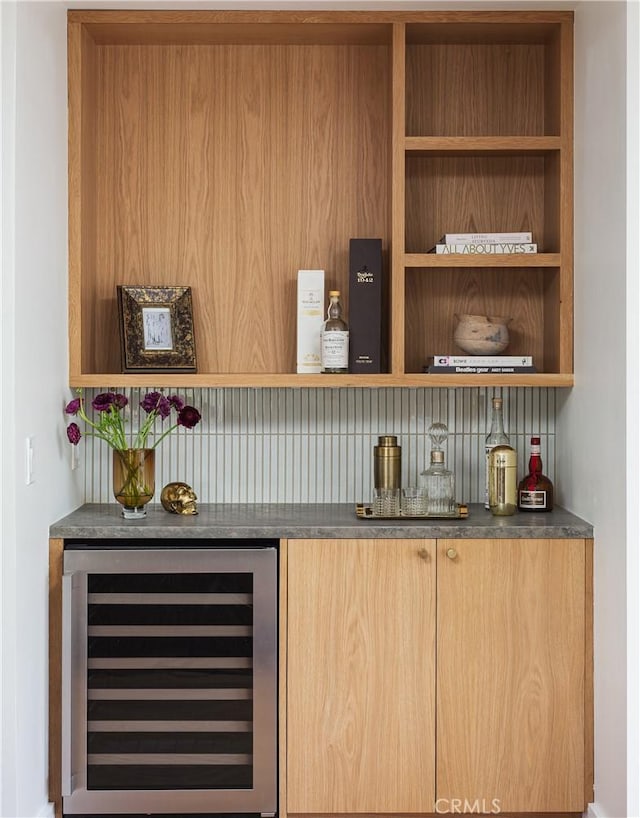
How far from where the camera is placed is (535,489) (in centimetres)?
260

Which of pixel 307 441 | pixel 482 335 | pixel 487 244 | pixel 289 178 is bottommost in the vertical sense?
pixel 307 441

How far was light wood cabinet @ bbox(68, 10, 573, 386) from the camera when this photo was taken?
Answer: 2738mm

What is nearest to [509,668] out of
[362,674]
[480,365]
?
[362,674]

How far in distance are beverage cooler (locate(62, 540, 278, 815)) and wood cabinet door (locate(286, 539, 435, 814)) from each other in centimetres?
9

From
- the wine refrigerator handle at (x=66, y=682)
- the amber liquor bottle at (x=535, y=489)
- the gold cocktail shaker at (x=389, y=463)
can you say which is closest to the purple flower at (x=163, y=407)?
the wine refrigerator handle at (x=66, y=682)

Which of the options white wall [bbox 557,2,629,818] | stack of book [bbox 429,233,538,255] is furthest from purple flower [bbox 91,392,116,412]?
white wall [bbox 557,2,629,818]

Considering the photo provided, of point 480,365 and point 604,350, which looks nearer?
point 604,350

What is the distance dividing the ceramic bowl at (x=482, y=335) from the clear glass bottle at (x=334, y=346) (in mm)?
361

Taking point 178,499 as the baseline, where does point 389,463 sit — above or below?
above

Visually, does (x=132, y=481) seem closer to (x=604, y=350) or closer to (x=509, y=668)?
(x=509, y=668)

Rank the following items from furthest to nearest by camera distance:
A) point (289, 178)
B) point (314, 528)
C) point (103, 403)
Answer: point (289, 178), point (103, 403), point (314, 528)

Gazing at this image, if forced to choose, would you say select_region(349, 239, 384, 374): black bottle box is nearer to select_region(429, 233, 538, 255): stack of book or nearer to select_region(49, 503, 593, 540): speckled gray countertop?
select_region(429, 233, 538, 255): stack of book

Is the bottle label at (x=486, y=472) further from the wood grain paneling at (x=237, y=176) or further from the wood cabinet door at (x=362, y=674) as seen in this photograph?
the wood grain paneling at (x=237, y=176)

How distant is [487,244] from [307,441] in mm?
822
